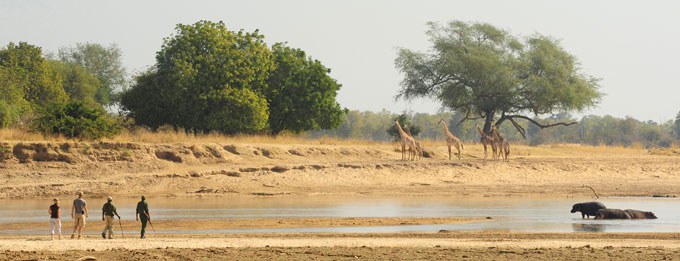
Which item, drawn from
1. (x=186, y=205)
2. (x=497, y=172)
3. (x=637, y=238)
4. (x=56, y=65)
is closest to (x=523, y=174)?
(x=497, y=172)

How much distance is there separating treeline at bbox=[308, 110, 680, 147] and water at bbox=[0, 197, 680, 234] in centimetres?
7556

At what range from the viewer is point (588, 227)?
2894 centimetres

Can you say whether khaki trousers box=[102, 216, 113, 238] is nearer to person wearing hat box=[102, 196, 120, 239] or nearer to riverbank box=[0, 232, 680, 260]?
person wearing hat box=[102, 196, 120, 239]

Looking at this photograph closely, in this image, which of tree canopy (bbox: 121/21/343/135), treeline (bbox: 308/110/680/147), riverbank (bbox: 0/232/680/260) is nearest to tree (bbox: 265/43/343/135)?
tree canopy (bbox: 121/21/343/135)

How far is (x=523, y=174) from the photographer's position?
4947 centimetres

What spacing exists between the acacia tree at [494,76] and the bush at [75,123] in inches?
1256

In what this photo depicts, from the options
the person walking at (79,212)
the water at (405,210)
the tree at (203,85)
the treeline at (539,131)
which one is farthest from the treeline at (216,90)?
the treeline at (539,131)

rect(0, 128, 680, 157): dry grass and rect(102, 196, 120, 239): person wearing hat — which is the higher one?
rect(0, 128, 680, 157): dry grass

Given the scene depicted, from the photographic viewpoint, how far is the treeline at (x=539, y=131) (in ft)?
420

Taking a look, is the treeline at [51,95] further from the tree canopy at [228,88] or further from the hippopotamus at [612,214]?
the hippopotamus at [612,214]

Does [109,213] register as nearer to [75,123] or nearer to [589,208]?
[589,208]

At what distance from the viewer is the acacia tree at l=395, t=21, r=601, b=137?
74062 mm

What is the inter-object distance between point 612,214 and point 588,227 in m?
3.03

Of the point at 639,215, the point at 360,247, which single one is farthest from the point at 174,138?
the point at 360,247
